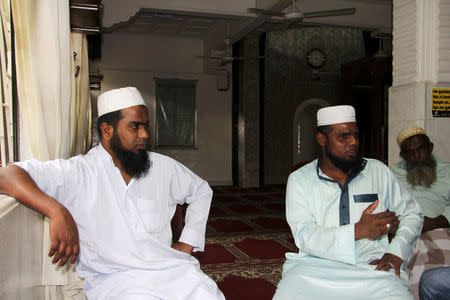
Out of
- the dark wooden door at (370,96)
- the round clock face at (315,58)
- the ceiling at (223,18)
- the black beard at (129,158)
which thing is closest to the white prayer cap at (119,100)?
the black beard at (129,158)

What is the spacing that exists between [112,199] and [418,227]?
1430mm

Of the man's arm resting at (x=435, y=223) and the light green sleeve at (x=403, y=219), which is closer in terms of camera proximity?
the light green sleeve at (x=403, y=219)

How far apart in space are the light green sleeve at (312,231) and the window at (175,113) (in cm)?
871

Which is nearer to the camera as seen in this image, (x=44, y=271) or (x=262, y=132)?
(x=44, y=271)

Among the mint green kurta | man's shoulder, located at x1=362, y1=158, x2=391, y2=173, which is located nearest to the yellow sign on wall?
the mint green kurta

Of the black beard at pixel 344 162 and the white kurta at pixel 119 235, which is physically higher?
the black beard at pixel 344 162

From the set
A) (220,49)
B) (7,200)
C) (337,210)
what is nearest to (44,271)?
(7,200)

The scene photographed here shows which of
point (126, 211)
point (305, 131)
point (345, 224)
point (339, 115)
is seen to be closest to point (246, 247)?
point (345, 224)

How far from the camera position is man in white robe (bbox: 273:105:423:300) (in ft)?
5.78

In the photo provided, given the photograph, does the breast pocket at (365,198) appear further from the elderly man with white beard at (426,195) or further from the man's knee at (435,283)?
the elderly man with white beard at (426,195)

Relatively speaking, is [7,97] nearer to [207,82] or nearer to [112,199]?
[112,199]

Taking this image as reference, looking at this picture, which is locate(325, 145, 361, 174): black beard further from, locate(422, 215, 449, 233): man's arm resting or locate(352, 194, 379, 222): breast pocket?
locate(422, 215, 449, 233): man's arm resting

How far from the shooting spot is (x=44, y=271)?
6.70ft

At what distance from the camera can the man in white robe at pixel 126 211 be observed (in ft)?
5.43
